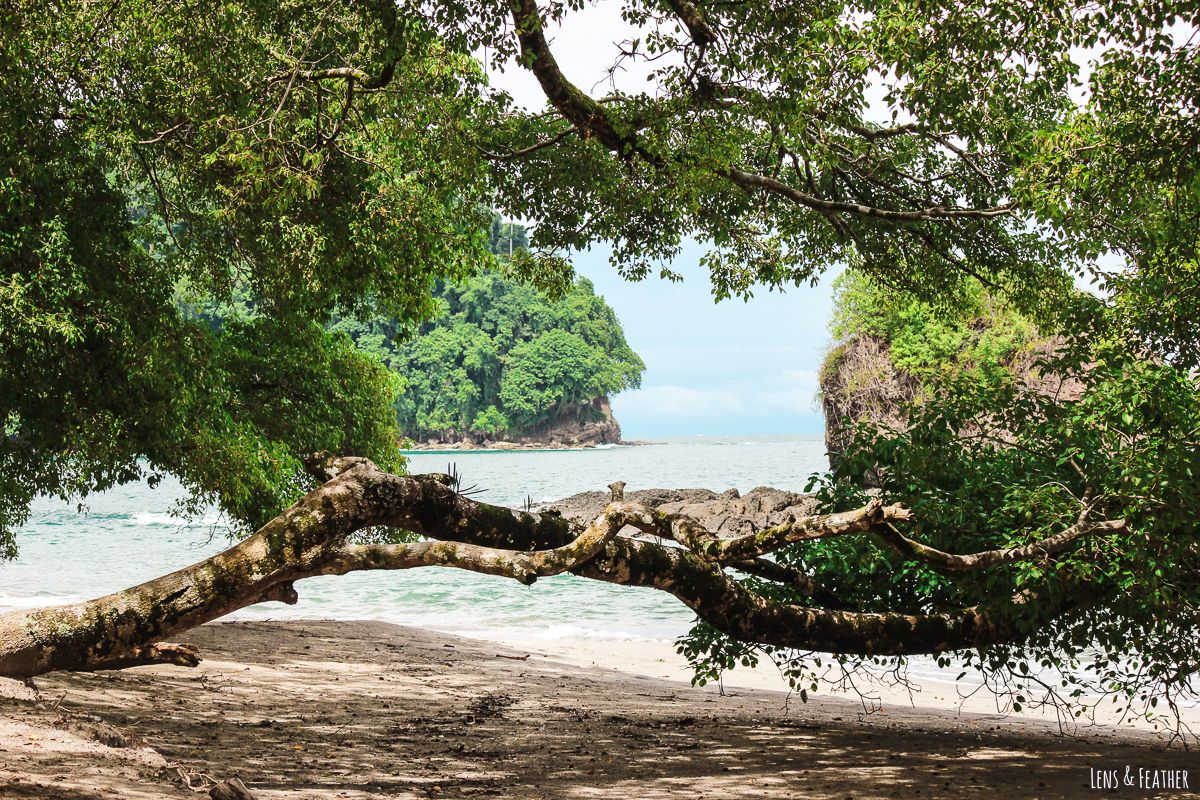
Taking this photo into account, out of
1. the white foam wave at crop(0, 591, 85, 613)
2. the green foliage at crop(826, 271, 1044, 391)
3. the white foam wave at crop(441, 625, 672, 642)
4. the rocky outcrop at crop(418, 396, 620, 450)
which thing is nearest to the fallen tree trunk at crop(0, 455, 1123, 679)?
the white foam wave at crop(441, 625, 672, 642)

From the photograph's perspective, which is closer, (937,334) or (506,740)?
(506,740)

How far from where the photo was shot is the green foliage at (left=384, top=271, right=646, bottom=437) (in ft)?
316

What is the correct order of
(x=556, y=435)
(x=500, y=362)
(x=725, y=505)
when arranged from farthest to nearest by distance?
(x=556, y=435) < (x=500, y=362) < (x=725, y=505)

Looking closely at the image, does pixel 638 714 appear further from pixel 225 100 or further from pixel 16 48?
pixel 16 48

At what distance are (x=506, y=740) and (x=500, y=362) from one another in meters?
92.6

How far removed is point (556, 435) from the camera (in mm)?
105125

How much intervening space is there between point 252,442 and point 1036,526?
7924mm

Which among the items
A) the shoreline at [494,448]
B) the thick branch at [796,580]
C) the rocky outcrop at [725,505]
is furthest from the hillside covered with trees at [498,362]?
the thick branch at [796,580]

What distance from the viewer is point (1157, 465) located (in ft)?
18.3

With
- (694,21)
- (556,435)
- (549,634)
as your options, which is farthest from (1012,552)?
(556,435)

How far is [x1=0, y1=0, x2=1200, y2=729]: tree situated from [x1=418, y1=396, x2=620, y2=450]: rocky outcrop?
90.3m

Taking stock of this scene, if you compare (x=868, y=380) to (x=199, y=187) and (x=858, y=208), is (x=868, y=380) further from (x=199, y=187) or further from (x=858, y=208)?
(x=199, y=187)

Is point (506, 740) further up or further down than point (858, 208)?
further down

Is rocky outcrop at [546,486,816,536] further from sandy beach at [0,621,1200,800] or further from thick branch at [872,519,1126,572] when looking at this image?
thick branch at [872,519,1126,572]
